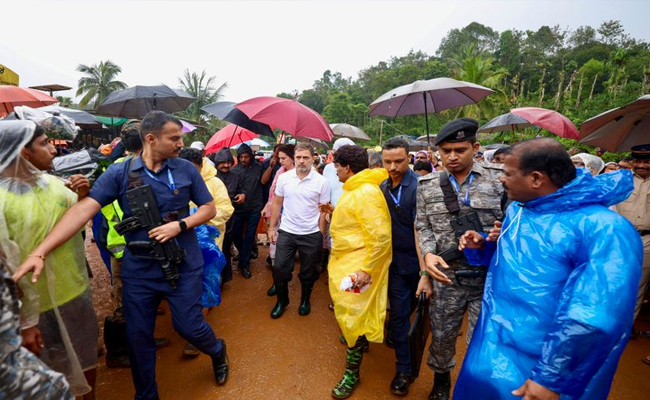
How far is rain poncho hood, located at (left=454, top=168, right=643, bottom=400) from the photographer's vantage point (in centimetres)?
115

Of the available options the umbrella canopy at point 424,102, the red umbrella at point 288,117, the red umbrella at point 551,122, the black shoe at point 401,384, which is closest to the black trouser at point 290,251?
the red umbrella at point 288,117

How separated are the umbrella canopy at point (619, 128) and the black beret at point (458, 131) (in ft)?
6.92

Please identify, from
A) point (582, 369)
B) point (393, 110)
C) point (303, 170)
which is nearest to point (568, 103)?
point (393, 110)

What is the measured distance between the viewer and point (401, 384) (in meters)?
2.64

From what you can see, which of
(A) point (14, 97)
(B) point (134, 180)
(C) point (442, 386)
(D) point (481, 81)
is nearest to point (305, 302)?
(C) point (442, 386)

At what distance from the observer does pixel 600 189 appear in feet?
4.26

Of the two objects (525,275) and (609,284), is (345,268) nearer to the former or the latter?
(525,275)

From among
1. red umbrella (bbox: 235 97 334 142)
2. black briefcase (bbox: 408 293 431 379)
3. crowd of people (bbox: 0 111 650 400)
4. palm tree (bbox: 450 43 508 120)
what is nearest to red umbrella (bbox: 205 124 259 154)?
red umbrella (bbox: 235 97 334 142)

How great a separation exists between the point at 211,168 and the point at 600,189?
12.1 ft

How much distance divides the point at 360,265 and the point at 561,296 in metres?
1.52

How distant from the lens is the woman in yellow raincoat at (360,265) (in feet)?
8.50

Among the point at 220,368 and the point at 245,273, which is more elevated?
the point at 220,368

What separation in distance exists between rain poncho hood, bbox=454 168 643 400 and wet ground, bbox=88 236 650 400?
1458 millimetres

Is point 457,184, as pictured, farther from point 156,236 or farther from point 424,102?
point 424,102
